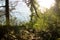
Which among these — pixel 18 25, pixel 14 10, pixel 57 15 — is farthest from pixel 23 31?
pixel 57 15

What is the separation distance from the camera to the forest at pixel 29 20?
304cm

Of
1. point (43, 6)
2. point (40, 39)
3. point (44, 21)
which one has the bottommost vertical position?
point (40, 39)

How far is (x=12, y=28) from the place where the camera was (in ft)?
9.95

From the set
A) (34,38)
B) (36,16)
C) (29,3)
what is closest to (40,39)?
(34,38)

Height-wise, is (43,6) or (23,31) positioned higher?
(43,6)

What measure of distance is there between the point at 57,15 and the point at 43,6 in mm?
225

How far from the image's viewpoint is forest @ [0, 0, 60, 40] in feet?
9.98

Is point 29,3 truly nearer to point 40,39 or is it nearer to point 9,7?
point 9,7

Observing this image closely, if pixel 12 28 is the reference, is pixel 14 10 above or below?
above

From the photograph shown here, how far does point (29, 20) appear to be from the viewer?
309cm

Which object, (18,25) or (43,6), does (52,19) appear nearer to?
(43,6)

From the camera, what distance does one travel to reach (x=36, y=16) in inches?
123

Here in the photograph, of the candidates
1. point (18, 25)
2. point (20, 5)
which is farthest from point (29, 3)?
point (18, 25)

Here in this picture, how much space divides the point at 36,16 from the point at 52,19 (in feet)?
0.72
